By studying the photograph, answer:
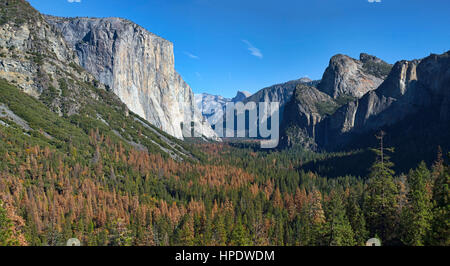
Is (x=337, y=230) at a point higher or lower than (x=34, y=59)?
lower

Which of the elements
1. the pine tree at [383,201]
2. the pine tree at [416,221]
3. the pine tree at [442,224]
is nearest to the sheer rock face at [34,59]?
the pine tree at [383,201]

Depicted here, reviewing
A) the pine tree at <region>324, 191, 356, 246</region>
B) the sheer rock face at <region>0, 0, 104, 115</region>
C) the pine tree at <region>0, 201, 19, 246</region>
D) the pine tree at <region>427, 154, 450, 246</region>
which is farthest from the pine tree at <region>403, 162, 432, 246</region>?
the sheer rock face at <region>0, 0, 104, 115</region>

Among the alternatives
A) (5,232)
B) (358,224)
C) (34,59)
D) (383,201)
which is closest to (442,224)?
(383,201)

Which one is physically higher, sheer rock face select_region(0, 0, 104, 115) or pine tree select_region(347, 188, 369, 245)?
sheer rock face select_region(0, 0, 104, 115)

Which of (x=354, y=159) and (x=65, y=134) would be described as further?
(x=354, y=159)

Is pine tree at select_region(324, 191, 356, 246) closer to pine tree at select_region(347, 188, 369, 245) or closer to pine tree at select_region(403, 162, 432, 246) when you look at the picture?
pine tree at select_region(347, 188, 369, 245)

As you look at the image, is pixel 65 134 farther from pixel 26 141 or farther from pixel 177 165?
pixel 177 165

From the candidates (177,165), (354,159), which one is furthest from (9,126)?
(354,159)

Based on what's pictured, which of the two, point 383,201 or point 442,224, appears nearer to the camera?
point 442,224

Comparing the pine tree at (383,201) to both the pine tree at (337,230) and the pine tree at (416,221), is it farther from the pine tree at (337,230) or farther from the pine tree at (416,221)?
the pine tree at (337,230)

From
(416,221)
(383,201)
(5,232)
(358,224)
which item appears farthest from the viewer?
(358,224)

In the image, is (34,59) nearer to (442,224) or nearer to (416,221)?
(416,221)
